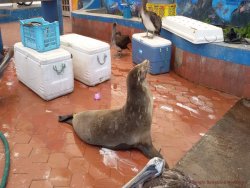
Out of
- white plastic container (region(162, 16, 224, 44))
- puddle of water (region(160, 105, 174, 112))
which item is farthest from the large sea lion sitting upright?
white plastic container (region(162, 16, 224, 44))

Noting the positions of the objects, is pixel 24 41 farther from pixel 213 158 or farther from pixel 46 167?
pixel 213 158

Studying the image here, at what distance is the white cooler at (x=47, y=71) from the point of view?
4578 mm

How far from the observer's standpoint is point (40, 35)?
183 inches

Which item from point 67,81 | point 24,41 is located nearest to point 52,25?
point 24,41

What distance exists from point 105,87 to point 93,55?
2.24 feet

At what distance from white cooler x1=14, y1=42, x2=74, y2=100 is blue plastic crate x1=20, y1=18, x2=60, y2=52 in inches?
3.8

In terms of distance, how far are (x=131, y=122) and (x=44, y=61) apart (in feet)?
6.32

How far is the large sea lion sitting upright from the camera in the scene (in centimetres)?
339

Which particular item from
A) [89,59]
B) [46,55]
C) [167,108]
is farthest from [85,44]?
[167,108]

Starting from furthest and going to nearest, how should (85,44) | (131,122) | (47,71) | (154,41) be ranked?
(154,41) → (85,44) → (47,71) → (131,122)

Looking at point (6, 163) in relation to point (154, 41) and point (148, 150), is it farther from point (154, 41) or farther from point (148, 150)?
point (154, 41)

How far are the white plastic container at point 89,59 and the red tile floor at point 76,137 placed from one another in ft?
0.58

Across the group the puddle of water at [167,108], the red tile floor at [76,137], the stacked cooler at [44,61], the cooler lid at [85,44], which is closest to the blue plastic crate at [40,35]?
the stacked cooler at [44,61]

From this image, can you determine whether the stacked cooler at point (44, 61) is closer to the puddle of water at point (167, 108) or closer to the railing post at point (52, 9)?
the puddle of water at point (167, 108)
